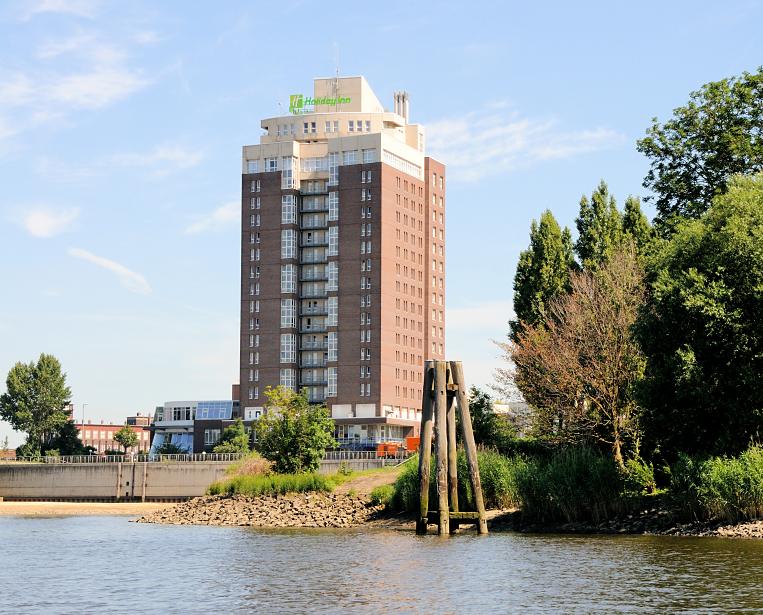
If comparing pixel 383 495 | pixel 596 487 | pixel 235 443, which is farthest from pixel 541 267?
pixel 235 443

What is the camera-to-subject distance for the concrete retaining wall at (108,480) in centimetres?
12888

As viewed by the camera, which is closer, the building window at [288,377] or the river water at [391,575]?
the river water at [391,575]

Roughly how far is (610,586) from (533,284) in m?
57.4

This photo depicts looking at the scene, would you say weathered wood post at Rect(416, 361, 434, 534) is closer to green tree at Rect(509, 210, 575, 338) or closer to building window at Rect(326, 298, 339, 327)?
green tree at Rect(509, 210, 575, 338)

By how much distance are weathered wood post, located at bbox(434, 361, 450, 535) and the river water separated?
1.24 m

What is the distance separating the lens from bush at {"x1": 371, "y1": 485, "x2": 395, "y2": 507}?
64.6 metres

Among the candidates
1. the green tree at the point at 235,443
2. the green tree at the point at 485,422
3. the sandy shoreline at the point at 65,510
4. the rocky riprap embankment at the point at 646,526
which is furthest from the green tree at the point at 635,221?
the green tree at the point at 235,443

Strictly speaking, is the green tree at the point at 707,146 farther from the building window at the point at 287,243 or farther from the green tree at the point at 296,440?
the building window at the point at 287,243

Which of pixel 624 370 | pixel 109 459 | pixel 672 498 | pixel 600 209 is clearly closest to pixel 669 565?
pixel 672 498

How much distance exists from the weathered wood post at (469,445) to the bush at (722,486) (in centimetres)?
899

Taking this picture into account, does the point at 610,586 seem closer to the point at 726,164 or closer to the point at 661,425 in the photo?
the point at 661,425

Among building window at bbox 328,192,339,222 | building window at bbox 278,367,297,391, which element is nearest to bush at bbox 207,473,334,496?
building window at bbox 278,367,297,391

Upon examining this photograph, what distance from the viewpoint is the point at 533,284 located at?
89.8 m

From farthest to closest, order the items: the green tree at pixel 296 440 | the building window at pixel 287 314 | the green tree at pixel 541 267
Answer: the building window at pixel 287 314, the green tree at pixel 541 267, the green tree at pixel 296 440
